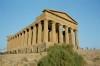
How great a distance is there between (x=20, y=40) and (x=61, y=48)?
36.0 meters

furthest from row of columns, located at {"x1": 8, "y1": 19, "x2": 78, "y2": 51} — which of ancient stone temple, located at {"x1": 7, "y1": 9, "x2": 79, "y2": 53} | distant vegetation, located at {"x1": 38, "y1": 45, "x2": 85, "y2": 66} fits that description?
distant vegetation, located at {"x1": 38, "y1": 45, "x2": 85, "y2": 66}

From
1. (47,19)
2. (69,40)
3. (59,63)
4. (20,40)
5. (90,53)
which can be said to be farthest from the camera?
(20,40)

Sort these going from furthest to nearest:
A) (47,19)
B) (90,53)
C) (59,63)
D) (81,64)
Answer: (47,19) → (90,53) → (81,64) → (59,63)

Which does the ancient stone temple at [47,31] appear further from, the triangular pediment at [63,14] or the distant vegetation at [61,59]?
the distant vegetation at [61,59]

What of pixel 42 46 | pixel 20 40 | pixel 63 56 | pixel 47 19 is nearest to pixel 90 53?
pixel 42 46

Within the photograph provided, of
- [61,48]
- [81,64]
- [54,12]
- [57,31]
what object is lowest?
[81,64]

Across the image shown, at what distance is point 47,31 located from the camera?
45719 mm

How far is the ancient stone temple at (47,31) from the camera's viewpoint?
1822 inches

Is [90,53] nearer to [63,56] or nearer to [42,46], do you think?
[42,46]

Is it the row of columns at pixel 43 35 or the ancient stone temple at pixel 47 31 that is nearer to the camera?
the ancient stone temple at pixel 47 31

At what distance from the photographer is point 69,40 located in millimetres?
55062

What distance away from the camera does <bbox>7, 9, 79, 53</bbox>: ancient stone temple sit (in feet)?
152

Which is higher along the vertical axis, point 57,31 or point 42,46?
point 57,31

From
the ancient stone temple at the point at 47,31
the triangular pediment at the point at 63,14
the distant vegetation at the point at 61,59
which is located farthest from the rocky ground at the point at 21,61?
the triangular pediment at the point at 63,14
